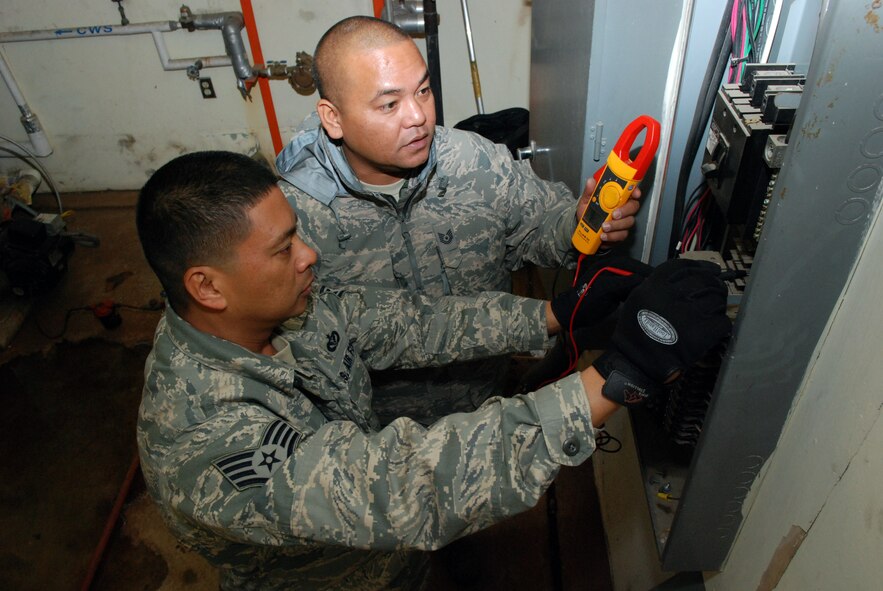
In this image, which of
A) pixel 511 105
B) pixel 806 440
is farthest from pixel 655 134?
pixel 511 105

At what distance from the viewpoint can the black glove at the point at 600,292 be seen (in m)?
1.15

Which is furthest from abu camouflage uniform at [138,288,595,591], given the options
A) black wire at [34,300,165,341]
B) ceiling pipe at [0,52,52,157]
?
ceiling pipe at [0,52,52,157]

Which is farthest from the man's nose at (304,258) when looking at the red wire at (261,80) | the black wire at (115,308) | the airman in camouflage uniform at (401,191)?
the red wire at (261,80)

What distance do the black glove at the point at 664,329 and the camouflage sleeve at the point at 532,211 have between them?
626 millimetres

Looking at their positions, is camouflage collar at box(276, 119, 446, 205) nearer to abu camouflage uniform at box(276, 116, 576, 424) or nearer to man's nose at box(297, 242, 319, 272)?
abu camouflage uniform at box(276, 116, 576, 424)

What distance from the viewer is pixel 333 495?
0.93 meters

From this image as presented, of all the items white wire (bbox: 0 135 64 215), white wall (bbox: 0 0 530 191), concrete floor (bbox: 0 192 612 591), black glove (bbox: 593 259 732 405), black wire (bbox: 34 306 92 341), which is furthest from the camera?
Answer: white wire (bbox: 0 135 64 215)

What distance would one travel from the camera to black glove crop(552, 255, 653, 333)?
3.77 ft

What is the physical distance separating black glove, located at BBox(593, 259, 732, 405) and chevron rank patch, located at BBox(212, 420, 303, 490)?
547 millimetres

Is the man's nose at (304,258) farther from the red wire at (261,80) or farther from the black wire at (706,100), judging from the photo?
the red wire at (261,80)

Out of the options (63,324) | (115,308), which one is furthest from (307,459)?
(63,324)

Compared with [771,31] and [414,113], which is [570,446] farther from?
[771,31]

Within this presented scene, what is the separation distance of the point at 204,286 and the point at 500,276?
102 centimetres

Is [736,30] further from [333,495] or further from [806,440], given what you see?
[333,495]
